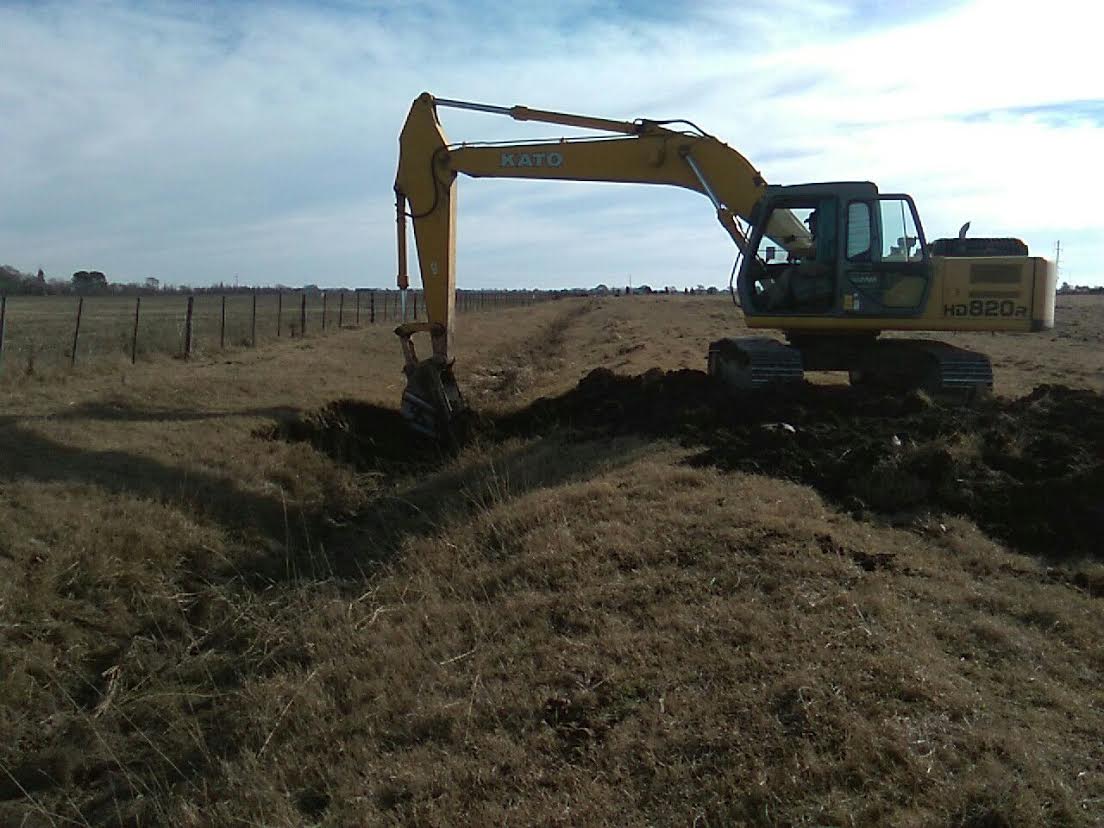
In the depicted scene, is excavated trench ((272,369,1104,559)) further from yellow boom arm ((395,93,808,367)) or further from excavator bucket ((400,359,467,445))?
yellow boom arm ((395,93,808,367))

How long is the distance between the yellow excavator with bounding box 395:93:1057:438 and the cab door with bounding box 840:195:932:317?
17 millimetres

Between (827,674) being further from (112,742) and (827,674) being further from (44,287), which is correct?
(44,287)

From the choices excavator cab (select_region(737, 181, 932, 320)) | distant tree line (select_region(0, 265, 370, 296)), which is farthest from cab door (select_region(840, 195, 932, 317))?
distant tree line (select_region(0, 265, 370, 296))

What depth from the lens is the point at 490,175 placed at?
13469 mm

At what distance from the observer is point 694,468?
908 cm

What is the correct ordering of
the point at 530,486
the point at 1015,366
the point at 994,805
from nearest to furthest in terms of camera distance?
the point at 994,805 < the point at 530,486 < the point at 1015,366

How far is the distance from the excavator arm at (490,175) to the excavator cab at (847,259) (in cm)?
41

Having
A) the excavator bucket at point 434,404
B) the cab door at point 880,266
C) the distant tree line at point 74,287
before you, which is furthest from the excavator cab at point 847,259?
the distant tree line at point 74,287

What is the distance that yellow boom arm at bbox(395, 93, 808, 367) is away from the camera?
1291 cm

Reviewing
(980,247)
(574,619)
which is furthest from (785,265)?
(574,619)

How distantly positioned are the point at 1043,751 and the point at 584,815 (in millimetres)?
2146

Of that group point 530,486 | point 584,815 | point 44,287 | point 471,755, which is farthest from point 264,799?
point 44,287

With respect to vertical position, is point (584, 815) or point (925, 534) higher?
point (925, 534)

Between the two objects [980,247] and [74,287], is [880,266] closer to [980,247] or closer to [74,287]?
[980,247]
